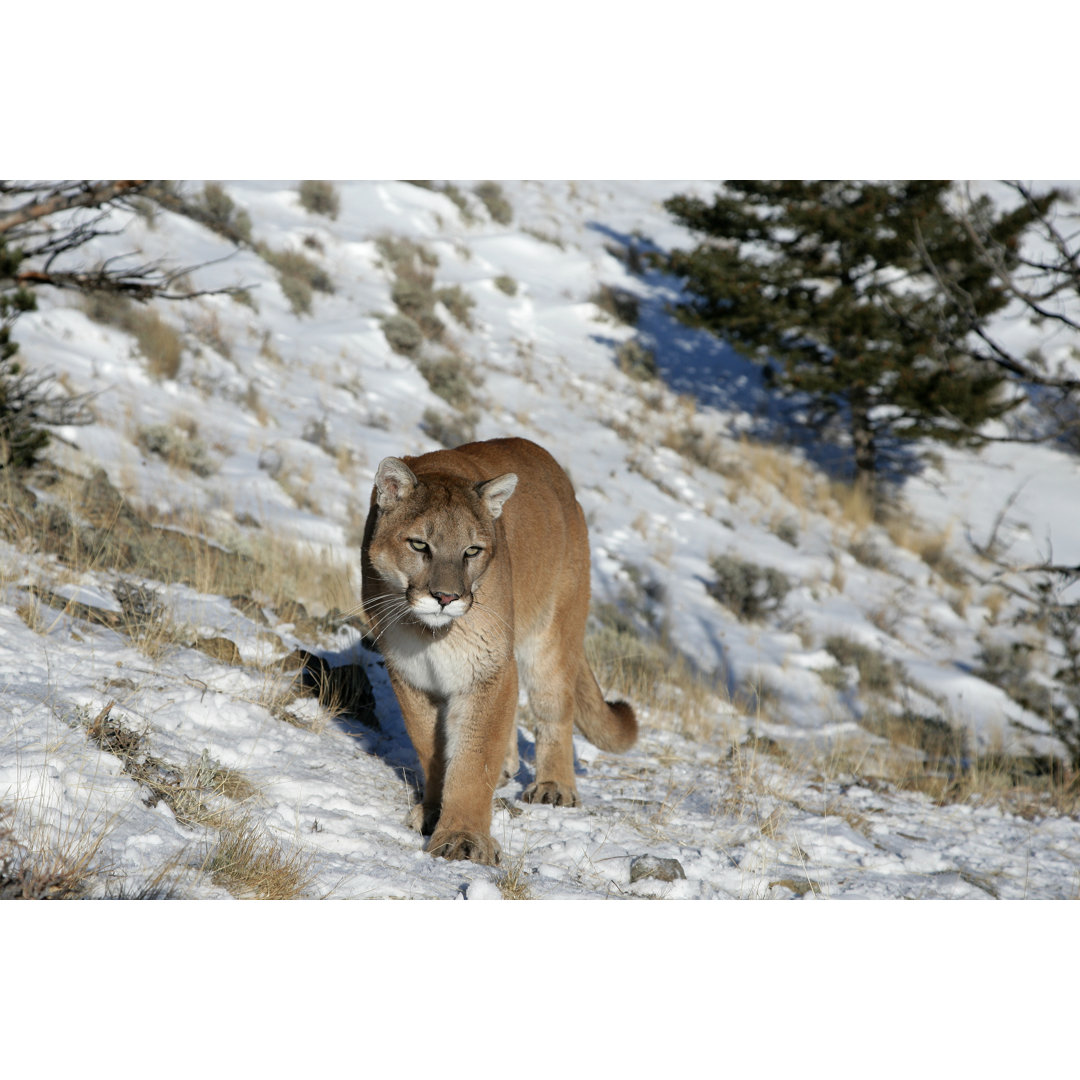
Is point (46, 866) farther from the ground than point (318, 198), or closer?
closer

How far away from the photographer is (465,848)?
3.89 meters

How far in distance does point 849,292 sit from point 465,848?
17.5 meters

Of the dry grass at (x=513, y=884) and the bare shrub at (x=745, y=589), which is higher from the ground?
the dry grass at (x=513, y=884)

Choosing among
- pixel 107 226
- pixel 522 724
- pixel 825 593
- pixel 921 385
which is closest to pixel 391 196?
pixel 107 226

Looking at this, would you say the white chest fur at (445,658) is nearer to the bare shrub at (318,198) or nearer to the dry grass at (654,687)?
the dry grass at (654,687)

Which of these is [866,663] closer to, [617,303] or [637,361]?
[637,361]

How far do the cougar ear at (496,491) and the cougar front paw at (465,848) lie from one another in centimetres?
135

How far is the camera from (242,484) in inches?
440

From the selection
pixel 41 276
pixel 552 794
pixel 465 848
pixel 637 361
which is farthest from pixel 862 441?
pixel 465 848

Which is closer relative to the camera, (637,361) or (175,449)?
(175,449)

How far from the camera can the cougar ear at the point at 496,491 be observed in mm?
4188

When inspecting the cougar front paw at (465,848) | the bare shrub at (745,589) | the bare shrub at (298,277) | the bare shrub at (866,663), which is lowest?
the bare shrub at (866,663)

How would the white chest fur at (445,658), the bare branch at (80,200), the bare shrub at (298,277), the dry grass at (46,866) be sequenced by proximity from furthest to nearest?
the bare shrub at (298,277)
the bare branch at (80,200)
the white chest fur at (445,658)
the dry grass at (46,866)

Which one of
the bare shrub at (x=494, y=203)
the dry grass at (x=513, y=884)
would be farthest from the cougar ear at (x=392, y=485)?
the bare shrub at (x=494, y=203)
